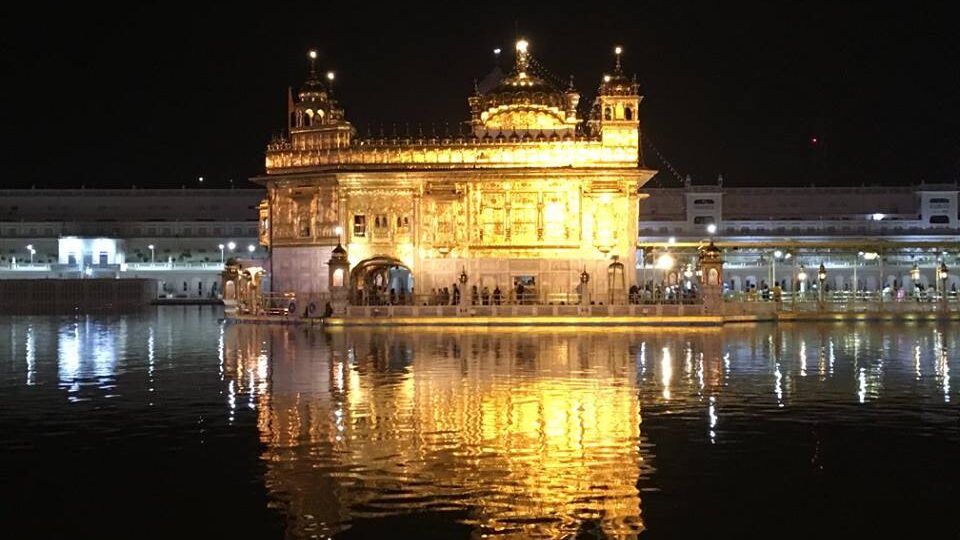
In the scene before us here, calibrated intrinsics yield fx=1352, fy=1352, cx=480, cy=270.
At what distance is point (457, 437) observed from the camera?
1923 cm

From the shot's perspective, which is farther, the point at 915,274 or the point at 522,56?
the point at 915,274

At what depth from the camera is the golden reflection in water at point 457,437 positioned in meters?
14.6

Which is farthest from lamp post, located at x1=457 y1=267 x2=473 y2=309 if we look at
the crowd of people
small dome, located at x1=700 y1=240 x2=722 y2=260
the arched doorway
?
small dome, located at x1=700 y1=240 x2=722 y2=260

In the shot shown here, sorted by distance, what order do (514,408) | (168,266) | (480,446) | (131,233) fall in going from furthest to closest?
(131,233)
(168,266)
(514,408)
(480,446)

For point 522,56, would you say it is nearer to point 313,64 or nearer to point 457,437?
point 313,64

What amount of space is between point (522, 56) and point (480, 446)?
44.0 metres

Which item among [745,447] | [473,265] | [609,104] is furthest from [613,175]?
[745,447]

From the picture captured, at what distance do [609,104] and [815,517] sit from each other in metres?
43.3

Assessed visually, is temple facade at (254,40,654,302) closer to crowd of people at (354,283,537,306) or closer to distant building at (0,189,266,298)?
crowd of people at (354,283,537,306)

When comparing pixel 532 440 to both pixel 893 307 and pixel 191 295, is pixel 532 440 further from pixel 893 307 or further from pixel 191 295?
pixel 191 295

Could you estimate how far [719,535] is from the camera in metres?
13.6

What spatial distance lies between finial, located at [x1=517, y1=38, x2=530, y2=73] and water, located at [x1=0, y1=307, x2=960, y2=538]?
28220mm

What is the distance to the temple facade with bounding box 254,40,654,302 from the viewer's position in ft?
184

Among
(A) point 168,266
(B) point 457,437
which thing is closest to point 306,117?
(B) point 457,437
